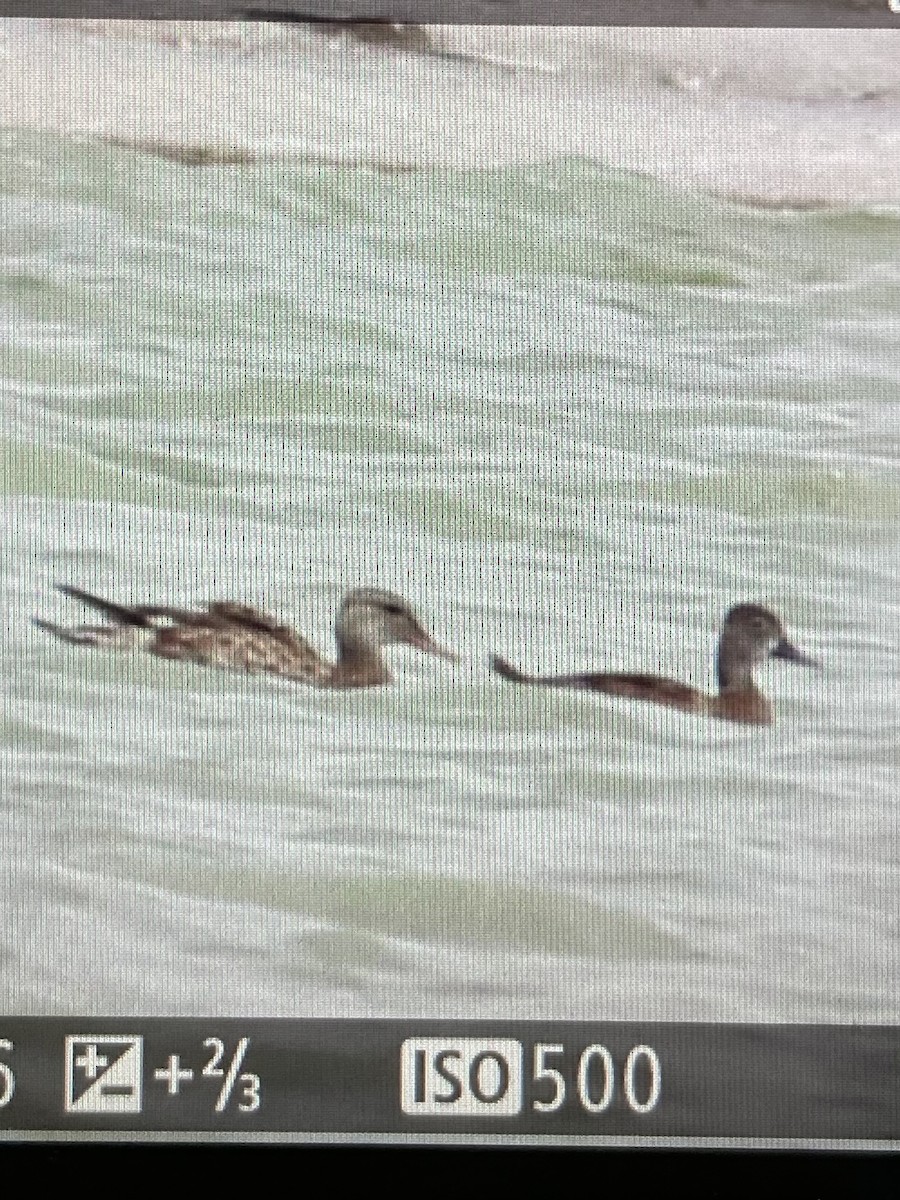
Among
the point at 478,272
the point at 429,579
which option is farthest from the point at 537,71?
the point at 429,579

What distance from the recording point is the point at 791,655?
5.76ft

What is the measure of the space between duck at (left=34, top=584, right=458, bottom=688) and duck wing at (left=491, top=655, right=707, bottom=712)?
0.09 metres

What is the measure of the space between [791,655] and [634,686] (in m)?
0.13

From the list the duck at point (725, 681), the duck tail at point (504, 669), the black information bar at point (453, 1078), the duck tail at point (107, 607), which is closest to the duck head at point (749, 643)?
the duck at point (725, 681)

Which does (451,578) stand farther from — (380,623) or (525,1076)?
(525,1076)

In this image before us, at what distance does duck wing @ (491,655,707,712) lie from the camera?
68.9 inches

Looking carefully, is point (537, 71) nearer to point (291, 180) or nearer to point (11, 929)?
point (291, 180)

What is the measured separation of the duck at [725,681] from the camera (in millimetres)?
1737

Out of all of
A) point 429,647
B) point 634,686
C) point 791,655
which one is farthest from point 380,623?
point 791,655

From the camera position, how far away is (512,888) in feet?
5.74

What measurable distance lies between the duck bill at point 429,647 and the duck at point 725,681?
0.03 meters

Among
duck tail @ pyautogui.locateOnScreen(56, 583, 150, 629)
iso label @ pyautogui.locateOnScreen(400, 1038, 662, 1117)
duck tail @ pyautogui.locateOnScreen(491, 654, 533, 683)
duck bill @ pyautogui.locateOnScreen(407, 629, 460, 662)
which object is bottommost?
iso label @ pyautogui.locateOnScreen(400, 1038, 662, 1117)

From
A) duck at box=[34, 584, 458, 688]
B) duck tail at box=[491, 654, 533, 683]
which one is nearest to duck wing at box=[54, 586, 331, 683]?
duck at box=[34, 584, 458, 688]

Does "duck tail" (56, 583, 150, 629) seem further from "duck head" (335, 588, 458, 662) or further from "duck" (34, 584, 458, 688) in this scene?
"duck head" (335, 588, 458, 662)
